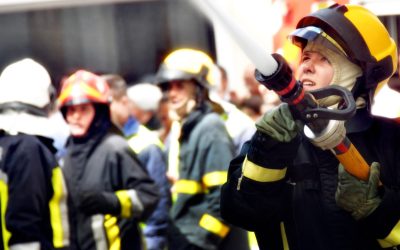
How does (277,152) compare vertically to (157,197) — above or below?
above

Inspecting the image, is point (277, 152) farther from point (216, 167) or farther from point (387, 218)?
point (216, 167)

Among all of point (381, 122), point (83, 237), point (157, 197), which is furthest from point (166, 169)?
point (381, 122)

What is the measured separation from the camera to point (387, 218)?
12.1ft

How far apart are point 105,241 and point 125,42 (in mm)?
5469

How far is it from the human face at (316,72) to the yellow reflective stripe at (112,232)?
2614 millimetres

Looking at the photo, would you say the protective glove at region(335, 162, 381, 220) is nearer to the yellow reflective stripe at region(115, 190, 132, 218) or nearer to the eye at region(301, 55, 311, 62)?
the eye at region(301, 55, 311, 62)

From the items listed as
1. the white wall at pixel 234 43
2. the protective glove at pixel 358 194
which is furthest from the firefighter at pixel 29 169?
the protective glove at pixel 358 194

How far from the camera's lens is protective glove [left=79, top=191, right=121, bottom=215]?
607 cm

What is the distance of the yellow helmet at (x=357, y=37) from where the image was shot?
3783mm

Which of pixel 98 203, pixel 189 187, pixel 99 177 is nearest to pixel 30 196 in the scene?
pixel 98 203

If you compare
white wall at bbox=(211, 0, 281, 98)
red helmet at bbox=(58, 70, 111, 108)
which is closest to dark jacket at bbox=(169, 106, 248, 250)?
red helmet at bbox=(58, 70, 111, 108)

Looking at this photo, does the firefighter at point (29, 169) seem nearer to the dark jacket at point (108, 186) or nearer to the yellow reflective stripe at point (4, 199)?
the yellow reflective stripe at point (4, 199)

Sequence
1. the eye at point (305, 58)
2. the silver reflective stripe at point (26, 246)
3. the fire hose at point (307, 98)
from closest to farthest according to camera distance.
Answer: the fire hose at point (307, 98), the eye at point (305, 58), the silver reflective stripe at point (26, 246)

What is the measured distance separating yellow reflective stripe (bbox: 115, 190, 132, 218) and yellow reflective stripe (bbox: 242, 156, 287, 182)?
262 centimetres
